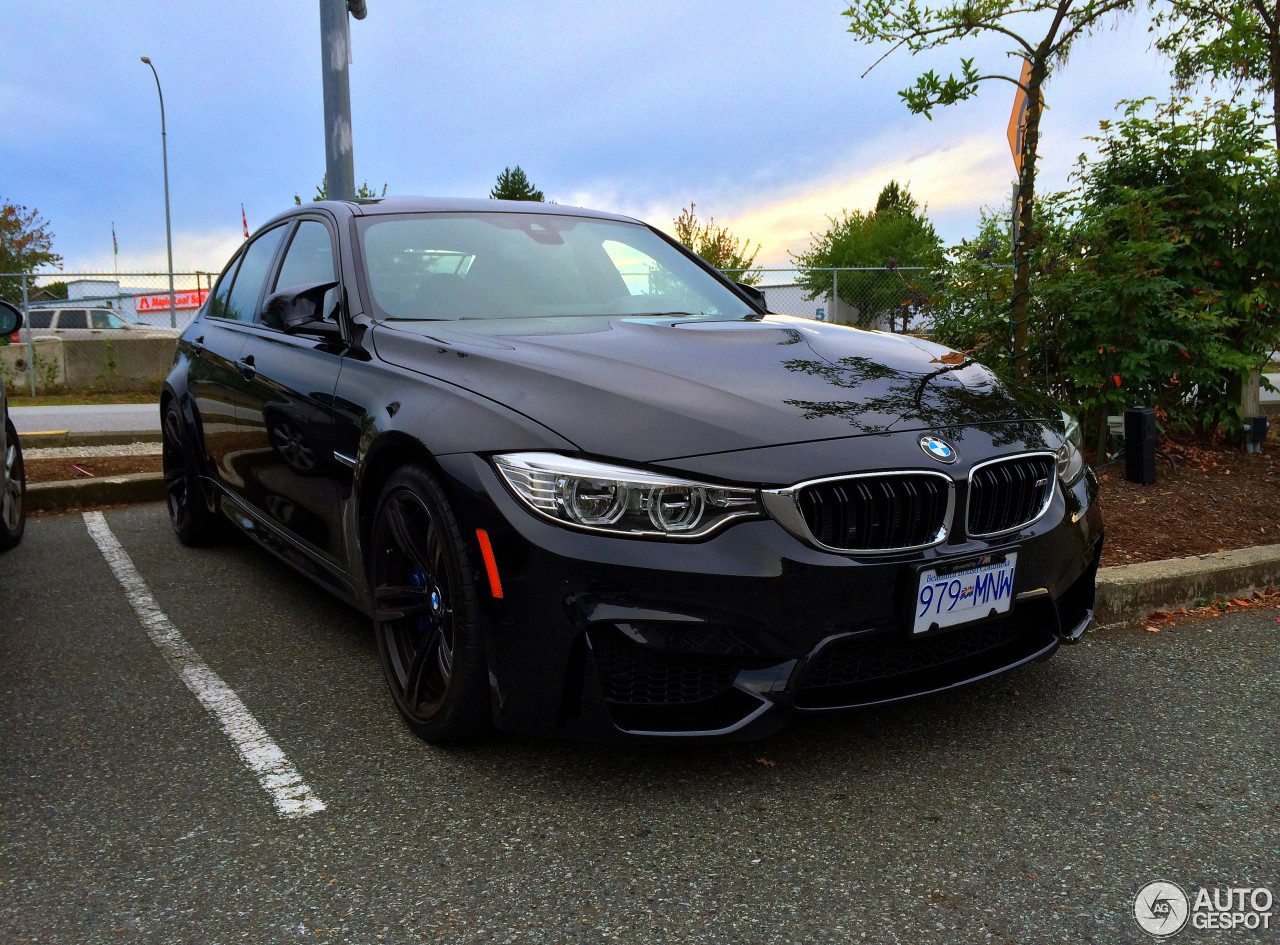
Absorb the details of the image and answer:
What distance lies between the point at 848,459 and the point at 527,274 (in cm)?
168

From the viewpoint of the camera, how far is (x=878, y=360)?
10.4 feet

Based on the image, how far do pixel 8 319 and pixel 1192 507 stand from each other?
5879mm

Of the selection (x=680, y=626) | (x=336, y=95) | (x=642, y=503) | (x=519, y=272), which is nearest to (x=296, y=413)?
(x=519, y=272)

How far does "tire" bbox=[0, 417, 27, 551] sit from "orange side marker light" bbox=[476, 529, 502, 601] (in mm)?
3523

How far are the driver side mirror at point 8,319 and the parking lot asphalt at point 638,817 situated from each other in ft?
6.07

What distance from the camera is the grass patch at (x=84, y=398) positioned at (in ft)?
49.3

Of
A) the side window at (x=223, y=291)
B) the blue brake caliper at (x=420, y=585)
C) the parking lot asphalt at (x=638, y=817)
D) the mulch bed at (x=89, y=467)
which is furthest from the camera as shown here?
the mulch bed at (x=89, y=467)

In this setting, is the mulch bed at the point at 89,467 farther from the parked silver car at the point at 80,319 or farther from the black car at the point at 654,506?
the parked silver car at the point at 80,319

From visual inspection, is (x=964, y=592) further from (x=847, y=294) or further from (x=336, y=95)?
(x=847, y=294)

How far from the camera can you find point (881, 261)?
5956 cm

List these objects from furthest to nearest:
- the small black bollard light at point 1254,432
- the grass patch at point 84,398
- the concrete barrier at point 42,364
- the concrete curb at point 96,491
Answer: the concrete barrier at point 42,364 → the grass patch at point 84,398 → the small black bollard light at point 1254,432 → the concrete curb at point 96,491

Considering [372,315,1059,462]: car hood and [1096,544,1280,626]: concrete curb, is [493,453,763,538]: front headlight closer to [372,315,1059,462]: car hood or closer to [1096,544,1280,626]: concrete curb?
[372,315,1059,462]: car hood

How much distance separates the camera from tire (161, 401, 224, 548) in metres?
5.08

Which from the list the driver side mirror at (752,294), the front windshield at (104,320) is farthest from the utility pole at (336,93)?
the front windshield at (104,320)
